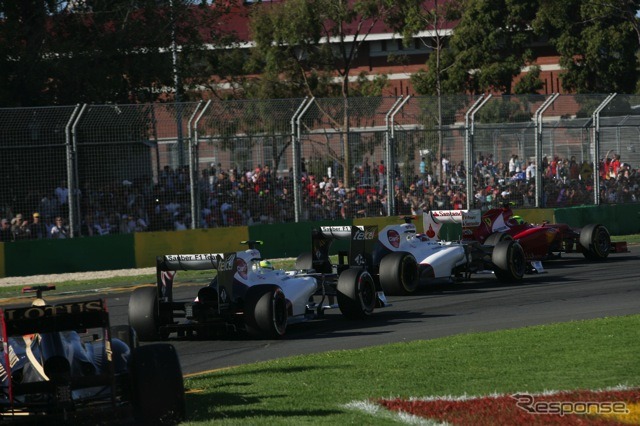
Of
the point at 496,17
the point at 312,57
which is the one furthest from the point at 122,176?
the point at 496,17

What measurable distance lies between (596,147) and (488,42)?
2182 cm

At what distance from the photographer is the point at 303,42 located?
45.8 meters

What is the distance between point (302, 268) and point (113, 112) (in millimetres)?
7935

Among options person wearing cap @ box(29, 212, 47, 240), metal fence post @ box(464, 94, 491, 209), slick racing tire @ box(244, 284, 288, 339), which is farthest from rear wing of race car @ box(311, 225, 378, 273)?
metal fence post @ box(464, 94, 491, 209)

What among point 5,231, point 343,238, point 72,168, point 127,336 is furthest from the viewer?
point 72,168

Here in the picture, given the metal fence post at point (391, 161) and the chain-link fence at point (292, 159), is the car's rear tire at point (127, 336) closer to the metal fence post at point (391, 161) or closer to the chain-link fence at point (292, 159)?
the chain-link fence at point (292, 159)

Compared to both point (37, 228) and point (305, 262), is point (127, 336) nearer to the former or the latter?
point (305, 262)

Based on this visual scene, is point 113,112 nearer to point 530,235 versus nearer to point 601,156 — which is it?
point 530,235

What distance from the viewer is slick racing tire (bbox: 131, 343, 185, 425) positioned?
784 cm

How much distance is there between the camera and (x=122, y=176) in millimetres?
22734

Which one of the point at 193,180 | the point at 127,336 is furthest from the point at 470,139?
the point at 127,336

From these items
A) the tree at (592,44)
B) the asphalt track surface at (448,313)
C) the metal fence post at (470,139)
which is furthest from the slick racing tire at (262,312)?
the tree at (592,44)

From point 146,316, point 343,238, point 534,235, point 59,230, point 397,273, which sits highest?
point 59,230

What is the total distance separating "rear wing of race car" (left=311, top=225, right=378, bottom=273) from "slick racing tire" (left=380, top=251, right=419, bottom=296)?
35.8 inches
